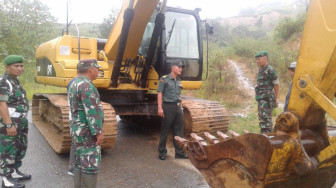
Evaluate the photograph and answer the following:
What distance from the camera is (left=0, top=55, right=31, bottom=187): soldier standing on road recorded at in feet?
11.7

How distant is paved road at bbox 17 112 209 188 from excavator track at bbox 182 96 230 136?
605 millimetres

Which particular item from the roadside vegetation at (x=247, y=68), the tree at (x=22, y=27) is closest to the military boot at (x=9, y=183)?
the roadside vegetation at (x=247, y=68)

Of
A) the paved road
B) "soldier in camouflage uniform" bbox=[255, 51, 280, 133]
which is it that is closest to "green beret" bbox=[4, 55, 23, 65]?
the paved road

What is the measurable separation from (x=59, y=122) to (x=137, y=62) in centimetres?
181

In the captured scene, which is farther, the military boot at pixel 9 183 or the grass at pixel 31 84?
the grass at pixel 31 84

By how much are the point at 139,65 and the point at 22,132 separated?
2591mm

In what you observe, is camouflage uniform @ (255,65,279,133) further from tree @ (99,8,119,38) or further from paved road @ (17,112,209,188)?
tree @ (99,8,119,38)

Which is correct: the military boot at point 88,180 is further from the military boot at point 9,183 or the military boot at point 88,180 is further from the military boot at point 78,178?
the military boot at point 9,183

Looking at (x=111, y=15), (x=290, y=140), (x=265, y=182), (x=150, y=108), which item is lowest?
(x=150, y=108)

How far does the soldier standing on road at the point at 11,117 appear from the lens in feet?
11.7

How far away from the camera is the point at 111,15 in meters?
25.0

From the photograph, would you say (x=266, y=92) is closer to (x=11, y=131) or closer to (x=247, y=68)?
(x=11, y=131)

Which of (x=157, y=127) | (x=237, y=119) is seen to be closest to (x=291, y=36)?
(x=237, y=119)

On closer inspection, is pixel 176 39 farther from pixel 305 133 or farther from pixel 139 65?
pixel 305 133
